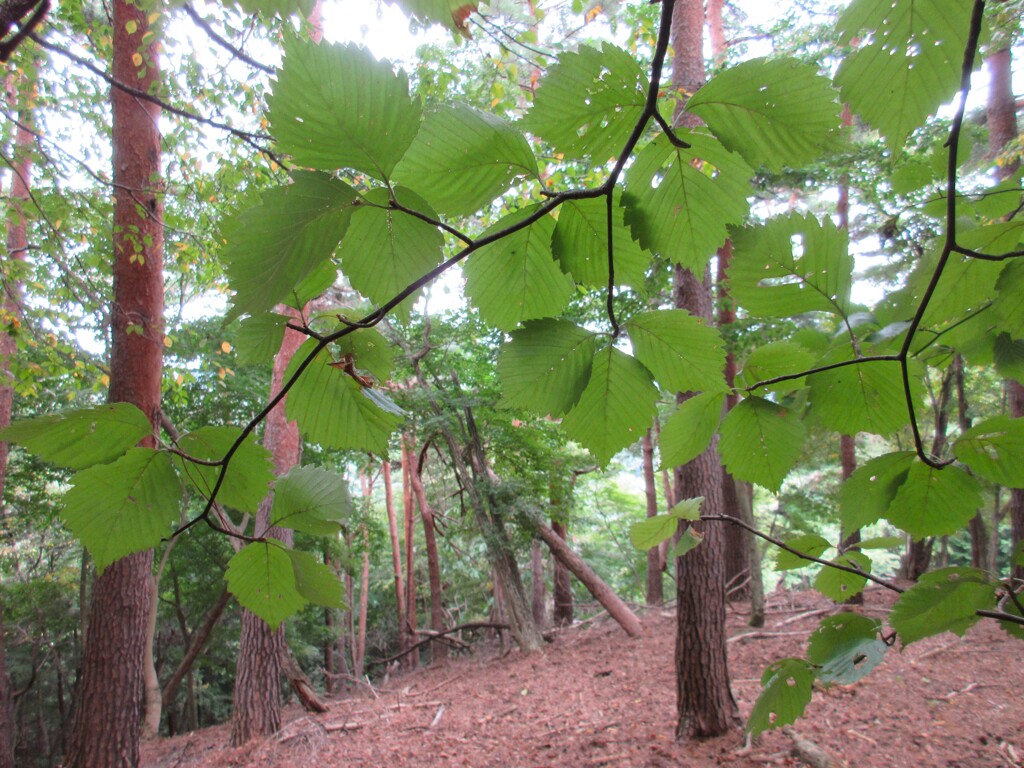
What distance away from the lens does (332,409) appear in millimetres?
393

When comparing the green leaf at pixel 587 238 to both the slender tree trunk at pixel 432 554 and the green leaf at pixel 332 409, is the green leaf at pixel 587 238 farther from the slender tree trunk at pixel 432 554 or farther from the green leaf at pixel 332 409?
the slender tree trunk at pixel 432 554

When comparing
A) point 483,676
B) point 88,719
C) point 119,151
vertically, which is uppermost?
point 119,151

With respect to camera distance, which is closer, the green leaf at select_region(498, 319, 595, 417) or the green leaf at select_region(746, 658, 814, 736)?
the green leaf at select_region(498, 319, 595, 417)

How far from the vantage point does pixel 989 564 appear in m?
6.86

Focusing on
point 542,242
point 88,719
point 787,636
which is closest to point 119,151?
point 88,719

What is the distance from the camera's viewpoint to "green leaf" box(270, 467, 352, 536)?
0.43 metres

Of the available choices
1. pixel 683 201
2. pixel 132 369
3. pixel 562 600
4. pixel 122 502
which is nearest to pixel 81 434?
pixel 122 502

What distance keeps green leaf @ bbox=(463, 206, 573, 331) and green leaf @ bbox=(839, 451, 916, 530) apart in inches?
11.8

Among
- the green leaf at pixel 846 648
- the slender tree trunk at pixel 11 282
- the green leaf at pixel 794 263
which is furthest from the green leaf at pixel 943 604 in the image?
the slender tree trunk at pixel 11 282

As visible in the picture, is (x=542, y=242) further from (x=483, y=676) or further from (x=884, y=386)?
(x=483, y=676)

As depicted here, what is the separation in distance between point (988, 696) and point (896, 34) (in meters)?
4.80

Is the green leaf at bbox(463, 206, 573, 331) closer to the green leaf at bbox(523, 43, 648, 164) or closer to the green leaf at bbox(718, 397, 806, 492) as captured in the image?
the green leaf at bbox(523, 43, 648, 164)

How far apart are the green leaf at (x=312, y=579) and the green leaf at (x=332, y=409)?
0.34 feet

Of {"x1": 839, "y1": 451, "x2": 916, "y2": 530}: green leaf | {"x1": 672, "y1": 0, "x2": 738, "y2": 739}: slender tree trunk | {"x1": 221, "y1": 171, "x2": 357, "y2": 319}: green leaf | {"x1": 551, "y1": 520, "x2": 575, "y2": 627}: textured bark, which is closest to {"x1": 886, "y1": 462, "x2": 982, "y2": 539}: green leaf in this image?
{"x1": 839, "y1": 451, "x2": 916, "y2": 530}: green leaf
